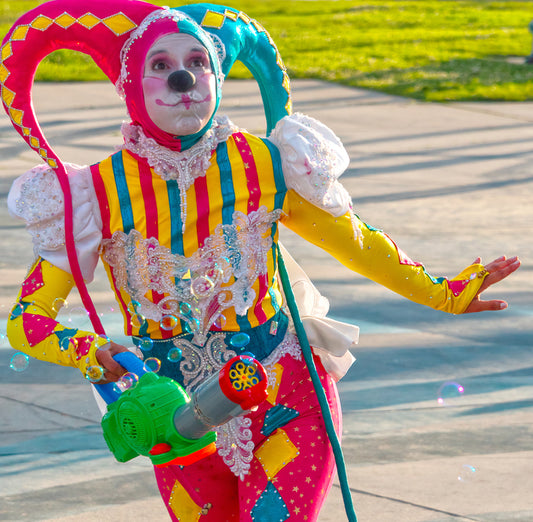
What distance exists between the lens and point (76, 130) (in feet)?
39.2

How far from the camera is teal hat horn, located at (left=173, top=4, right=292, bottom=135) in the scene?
292 cm

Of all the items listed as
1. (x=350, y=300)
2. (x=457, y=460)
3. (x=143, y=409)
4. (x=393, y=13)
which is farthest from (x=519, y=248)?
(x=393, y=13)

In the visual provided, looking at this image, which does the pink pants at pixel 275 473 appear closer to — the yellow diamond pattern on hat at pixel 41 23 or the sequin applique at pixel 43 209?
the sequin applique at pixel 43 209

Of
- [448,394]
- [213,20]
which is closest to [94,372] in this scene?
[213,20]

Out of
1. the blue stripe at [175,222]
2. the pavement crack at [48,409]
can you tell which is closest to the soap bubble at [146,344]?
the blue stripe at [175,222]

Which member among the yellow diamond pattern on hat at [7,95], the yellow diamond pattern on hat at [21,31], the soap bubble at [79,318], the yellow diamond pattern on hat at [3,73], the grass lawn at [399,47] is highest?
the yellow diamond pattern on hat at [21,31]

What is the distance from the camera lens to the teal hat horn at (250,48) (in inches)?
115

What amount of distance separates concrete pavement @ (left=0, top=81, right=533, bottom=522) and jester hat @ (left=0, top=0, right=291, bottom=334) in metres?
0.59

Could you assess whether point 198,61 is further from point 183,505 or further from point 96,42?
point 183,505

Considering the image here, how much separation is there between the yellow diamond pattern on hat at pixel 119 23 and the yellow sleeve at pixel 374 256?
611 millimetres

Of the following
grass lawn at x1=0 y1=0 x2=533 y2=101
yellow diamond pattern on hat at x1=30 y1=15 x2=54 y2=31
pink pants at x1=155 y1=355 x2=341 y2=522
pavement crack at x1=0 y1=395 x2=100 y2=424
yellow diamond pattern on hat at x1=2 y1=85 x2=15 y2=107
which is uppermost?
yellow diamond pattern on hat at x1=30 y1=15 x2=54 y2=31

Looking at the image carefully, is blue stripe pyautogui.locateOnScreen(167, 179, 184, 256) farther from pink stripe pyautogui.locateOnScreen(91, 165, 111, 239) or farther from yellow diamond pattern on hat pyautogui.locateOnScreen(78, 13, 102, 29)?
yellow diamond pattern on hat pyautogui.locateOnScreen(78, 13, 102, 29)

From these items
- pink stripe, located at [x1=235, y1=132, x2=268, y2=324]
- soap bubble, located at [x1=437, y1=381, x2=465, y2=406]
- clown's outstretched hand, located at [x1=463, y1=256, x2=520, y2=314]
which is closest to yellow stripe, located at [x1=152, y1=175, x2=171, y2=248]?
pink stripe, located at [x1=235, y1=132, x2=268, y2=324]

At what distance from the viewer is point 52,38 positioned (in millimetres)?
2836
